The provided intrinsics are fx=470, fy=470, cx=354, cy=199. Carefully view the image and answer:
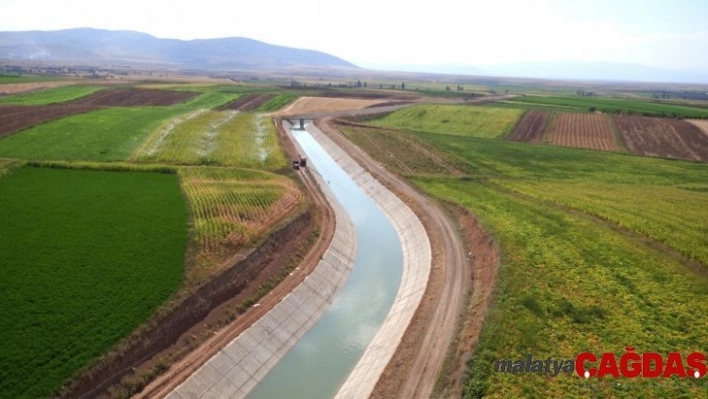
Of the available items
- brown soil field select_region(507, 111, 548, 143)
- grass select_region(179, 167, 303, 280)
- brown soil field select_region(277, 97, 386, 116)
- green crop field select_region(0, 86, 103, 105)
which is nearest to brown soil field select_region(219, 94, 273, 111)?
brown soil field select_region(277, 97, 386, 116)

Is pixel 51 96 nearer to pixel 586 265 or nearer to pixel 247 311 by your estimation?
pixel 247 311

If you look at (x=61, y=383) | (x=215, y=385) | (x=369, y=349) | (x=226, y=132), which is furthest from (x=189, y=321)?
(x=226, y=132)

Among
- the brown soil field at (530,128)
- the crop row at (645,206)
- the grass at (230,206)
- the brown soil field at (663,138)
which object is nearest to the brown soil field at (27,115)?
the grass at (230,206)

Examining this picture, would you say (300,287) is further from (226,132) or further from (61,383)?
(226,132)

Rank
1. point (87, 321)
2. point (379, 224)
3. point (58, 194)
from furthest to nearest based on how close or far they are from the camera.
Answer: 1. point (379, 224)
2. point (58, 194)
3. point (87, 321)

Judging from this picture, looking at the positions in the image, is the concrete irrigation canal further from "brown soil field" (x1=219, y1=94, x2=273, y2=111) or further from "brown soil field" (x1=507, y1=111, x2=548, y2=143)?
"brown soil field" (x1=219, y1=94, x2=273, y2=111)

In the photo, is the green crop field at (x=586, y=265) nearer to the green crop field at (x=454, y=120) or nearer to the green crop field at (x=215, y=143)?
the green crop field at (x=215, y=143)

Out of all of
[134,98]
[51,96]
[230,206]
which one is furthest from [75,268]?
[51,96]
